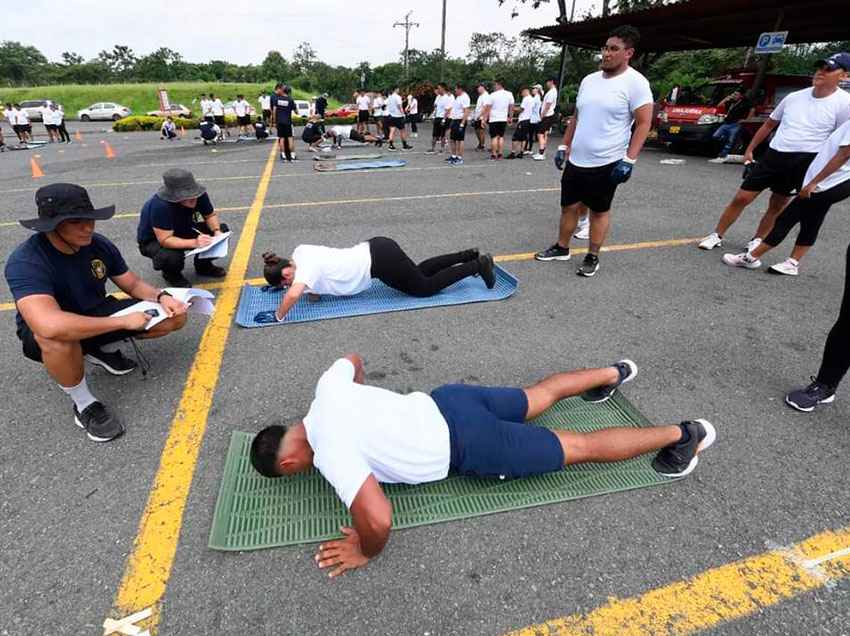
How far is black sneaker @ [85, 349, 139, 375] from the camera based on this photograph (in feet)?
9.07

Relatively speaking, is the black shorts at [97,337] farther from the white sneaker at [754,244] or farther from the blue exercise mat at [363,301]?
the white sneaker at [754,244]

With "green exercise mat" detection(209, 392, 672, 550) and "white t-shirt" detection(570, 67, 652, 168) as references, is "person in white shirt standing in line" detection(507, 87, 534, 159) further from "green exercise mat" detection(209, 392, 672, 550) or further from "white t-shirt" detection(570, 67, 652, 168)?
"green exercise mat" detection(209, 392, 672, 550)

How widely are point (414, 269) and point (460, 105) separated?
27.2 ft

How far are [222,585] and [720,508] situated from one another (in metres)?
2.08

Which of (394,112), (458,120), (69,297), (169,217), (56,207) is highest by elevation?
(394,112)

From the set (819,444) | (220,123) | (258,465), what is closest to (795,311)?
(819,444)

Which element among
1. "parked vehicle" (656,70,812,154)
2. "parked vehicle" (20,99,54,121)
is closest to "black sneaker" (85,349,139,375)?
"parked vehicle" (656,70,812,154)

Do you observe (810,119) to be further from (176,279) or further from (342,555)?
(176,279)

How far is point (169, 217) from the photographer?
12.3 ft

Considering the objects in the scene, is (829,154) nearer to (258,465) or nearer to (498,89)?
(258,465)

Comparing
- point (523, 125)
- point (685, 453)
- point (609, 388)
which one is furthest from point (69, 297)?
point (523, 125)

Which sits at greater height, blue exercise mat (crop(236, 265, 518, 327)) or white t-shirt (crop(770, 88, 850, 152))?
white t-shirt (crop(770, 88, 850, 152))

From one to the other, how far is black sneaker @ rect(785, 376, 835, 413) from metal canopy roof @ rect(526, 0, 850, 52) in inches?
429

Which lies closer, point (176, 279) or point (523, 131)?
point (176, 279)
